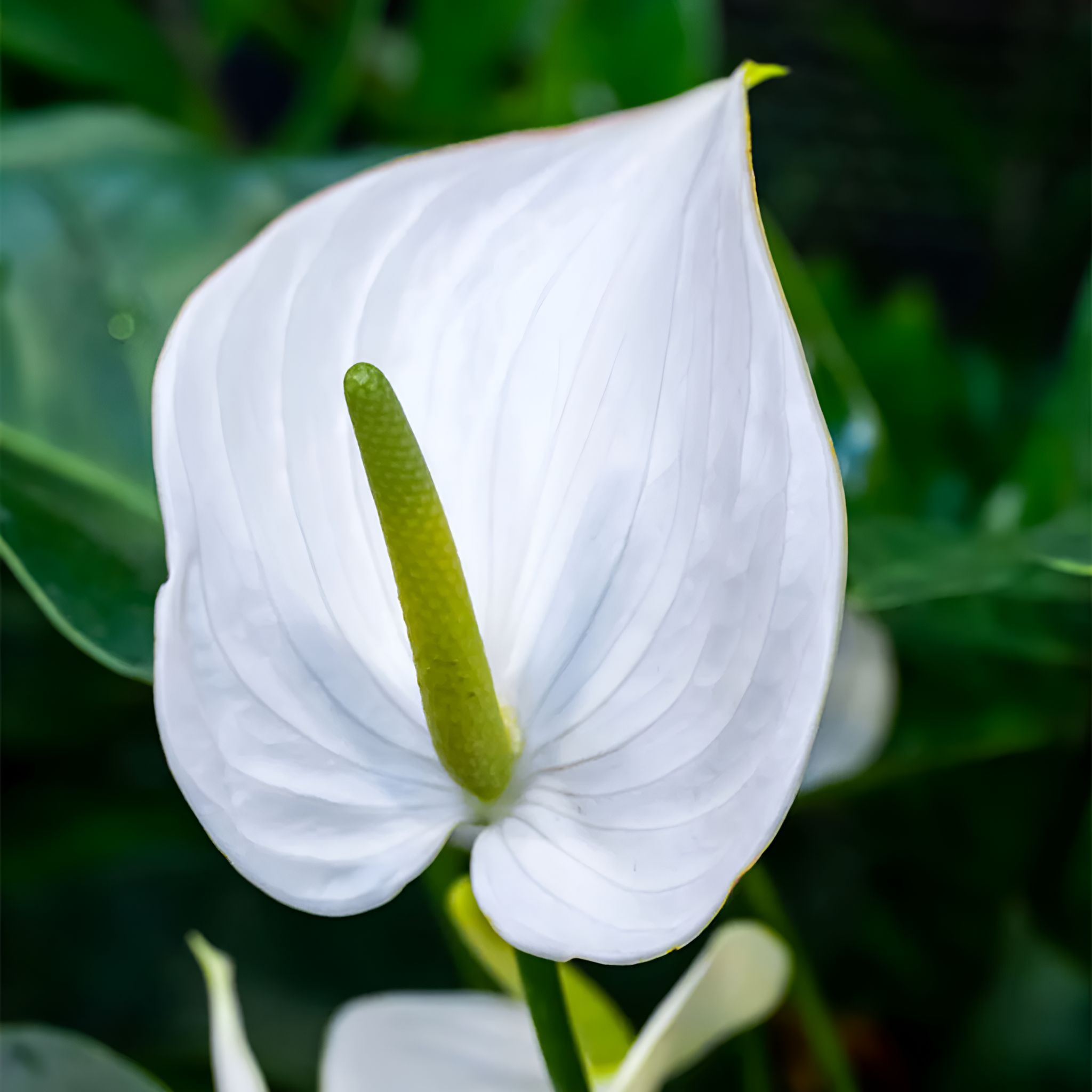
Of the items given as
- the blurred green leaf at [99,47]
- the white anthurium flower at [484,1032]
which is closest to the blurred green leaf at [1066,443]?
the white anthurium flower at [484,1032]

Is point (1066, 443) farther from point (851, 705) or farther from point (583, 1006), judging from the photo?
point (583, 1006)

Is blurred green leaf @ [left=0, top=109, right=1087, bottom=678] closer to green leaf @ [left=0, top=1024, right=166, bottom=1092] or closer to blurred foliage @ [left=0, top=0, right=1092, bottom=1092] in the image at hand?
blurred foliage @ [left=0, top=0, right=1092, bottom=1092]

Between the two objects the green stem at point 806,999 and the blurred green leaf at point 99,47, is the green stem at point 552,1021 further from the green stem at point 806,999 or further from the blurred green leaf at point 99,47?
the blurred green leaf at point 99,47

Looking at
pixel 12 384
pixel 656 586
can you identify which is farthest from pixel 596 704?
pixel 12 384

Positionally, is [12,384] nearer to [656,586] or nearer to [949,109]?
[656,586]

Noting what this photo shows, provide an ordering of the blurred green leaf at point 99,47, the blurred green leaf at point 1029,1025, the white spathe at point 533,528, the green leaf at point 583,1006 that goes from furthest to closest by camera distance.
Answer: the blurred green leaf at point 99,47 → the blurred green leaf at point 1029,1025 → the green leaf at point 583,1006 → the white spathe at point 533,528

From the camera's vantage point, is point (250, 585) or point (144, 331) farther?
point (144, 331)
